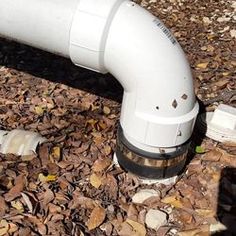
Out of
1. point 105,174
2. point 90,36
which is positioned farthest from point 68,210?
point 90,36

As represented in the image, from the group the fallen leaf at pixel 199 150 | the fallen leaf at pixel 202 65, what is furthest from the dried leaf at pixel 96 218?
the fallen leaf at pixel 202 65

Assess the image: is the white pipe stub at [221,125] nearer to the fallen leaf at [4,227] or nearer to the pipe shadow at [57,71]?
the pipe shadow at [57,71]

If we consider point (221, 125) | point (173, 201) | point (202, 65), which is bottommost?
point (173, 201)

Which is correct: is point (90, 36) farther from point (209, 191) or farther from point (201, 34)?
point (201, 34)

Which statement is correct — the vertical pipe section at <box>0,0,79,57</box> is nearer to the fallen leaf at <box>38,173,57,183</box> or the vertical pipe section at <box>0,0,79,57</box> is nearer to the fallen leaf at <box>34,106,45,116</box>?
the fallen leaf at <box>38,173,57,183</box>

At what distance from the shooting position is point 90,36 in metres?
2.40

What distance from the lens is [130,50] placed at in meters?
2.38

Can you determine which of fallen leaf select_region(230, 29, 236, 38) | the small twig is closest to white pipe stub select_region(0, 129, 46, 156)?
the small twig

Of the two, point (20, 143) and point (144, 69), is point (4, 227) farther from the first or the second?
point (144, 69)

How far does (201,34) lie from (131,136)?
7.59ft

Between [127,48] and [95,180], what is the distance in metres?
0.91

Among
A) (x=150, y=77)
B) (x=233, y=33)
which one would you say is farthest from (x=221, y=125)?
(x=233, y=33)

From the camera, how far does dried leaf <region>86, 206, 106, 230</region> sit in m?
2.59

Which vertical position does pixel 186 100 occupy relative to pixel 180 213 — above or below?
above
